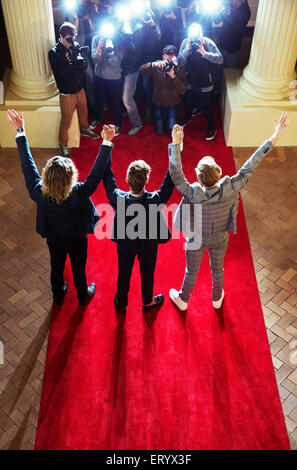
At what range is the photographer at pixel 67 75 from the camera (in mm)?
5352

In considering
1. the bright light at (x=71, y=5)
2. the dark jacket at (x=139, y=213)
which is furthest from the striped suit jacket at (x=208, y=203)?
the bright light at (x=71, y=5)

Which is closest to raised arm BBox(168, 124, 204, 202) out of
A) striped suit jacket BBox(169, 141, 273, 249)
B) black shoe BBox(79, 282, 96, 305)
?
striped suit jacket BBox(169, 141, 273, 249)

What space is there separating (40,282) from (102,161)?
1.59 m

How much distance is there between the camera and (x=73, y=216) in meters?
3.71

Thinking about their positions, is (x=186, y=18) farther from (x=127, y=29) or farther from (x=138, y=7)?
(x=127, y=29)

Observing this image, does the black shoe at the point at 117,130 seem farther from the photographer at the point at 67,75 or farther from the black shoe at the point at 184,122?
the black shoe at the point at 184,122

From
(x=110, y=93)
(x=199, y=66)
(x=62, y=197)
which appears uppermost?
(x=62, y=197)

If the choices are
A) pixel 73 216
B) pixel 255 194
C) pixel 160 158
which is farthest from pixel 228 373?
pixel 160 158

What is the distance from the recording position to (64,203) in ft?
11.9

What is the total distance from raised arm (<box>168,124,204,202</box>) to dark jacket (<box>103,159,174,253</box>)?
0.08m

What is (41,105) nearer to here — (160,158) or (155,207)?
(160,158)

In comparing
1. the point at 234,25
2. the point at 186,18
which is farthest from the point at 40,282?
the point at 234,25

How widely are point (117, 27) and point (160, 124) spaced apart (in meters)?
1.30

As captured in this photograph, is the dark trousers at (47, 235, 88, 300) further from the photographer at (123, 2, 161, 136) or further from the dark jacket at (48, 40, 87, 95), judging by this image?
the photographer at (123, 2, 161, 136)
